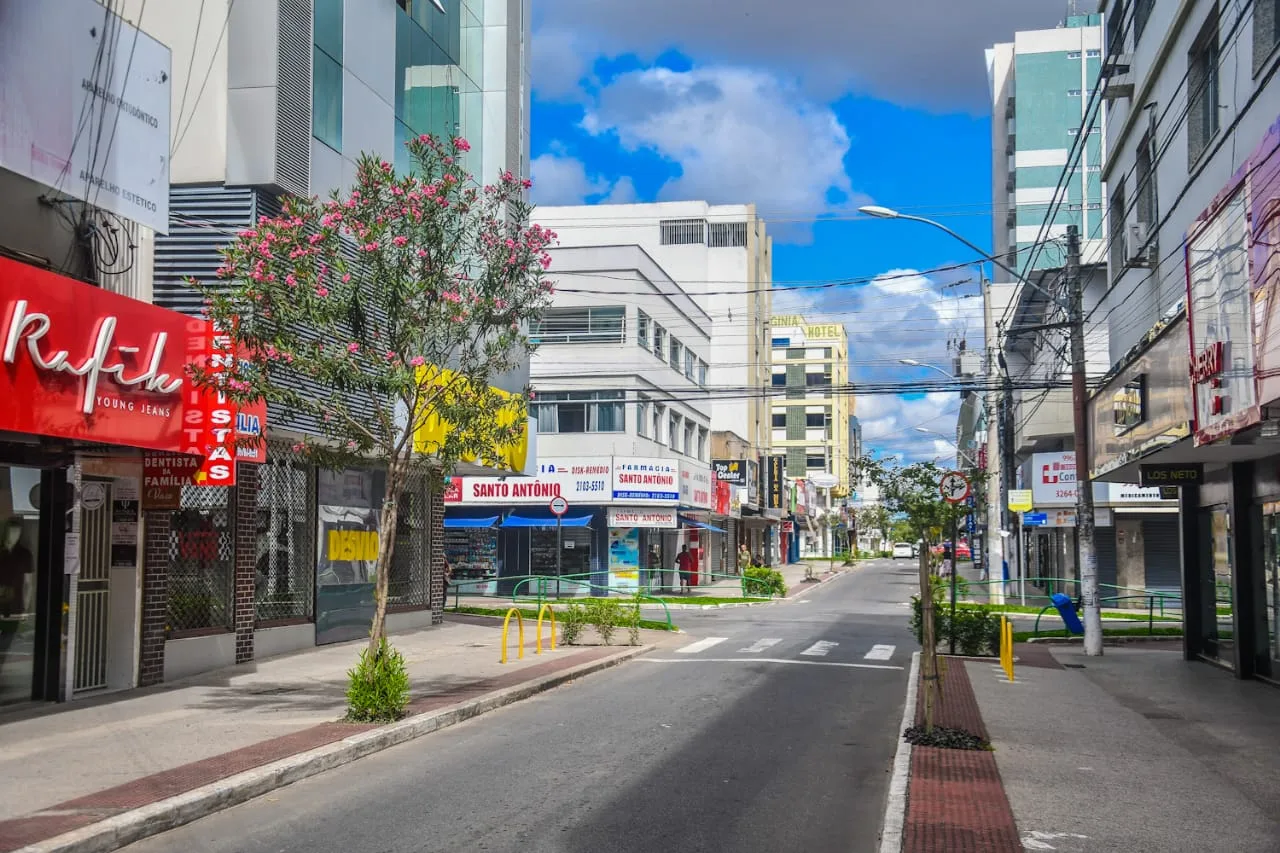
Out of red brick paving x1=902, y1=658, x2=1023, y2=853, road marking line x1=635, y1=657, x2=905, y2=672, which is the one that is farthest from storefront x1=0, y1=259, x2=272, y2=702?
red brick paving x1=902, y1=658, x2=1023, y2=853

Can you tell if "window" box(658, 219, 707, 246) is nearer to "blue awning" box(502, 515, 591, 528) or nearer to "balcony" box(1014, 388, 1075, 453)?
"balcony" box(1014, 388, 1075, 453)

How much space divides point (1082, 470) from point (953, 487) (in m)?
2.35

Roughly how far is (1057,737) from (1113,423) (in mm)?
8750

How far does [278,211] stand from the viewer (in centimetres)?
1691

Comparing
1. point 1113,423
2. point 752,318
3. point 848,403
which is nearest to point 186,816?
point 1113,423

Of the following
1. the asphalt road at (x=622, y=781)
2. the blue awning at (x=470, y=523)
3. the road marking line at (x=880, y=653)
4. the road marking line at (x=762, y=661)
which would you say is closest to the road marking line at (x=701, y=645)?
the road marking line at (x=762, y=661)

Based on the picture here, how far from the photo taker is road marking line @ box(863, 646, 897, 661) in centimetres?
2116

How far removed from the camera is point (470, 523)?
1745 inches

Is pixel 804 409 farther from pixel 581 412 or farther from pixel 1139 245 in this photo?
pixel 1139 245

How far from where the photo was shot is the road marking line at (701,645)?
72.8 ft

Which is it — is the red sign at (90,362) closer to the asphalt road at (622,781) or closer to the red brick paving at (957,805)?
the asphalt road at (622,781)

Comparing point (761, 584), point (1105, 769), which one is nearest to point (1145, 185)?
point (1105, 769)

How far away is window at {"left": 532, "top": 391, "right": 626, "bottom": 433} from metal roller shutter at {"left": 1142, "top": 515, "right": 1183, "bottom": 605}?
1837 cm

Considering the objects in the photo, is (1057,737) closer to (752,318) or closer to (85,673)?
(85,673)
